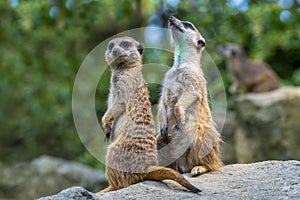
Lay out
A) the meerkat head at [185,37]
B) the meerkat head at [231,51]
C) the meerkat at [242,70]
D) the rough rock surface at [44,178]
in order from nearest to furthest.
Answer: the meerkat head at [185,37] < the rough rock surface at [44,178] < the meerkat at [242,70] < the meerkat head at [231,51]

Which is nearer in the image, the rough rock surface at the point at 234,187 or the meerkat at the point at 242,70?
the rough rock surface at the point at 234,187

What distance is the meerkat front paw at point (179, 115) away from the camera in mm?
3789

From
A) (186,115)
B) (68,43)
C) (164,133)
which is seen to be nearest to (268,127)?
(68,43)

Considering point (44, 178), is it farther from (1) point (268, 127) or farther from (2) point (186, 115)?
(2) point (186, 115)

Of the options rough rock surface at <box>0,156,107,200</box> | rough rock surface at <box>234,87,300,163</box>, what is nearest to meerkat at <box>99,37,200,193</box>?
rough rock surface at <box>0,156,107,200</box>

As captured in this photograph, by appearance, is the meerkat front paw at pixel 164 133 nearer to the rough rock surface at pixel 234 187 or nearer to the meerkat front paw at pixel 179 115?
the meerkat front paw at pixel 179 115

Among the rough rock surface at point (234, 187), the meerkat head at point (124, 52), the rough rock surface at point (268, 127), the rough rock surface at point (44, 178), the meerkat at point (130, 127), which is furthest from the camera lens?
the rough rock surface at point (44, 178)

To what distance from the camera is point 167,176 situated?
11.0ft

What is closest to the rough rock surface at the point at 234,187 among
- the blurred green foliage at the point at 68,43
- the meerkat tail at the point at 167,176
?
the meerkat tail at the point at 167,176

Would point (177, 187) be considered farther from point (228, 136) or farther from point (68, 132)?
point (68, 132)

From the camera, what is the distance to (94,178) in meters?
8.42

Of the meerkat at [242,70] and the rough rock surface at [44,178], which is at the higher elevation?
the meerkat at [242,70]

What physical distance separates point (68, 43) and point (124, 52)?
7.08 meters

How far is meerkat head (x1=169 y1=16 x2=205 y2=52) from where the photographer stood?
12.7 ft
